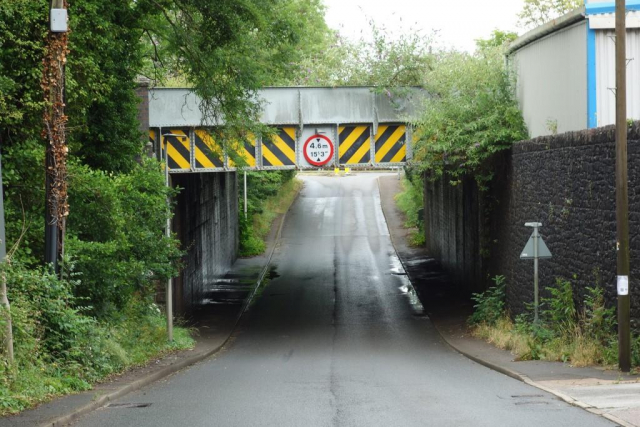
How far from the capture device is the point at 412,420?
1077 centimetres

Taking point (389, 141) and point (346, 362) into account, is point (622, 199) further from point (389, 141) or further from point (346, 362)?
point (389, 141)

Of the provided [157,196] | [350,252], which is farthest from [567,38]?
[350,252]

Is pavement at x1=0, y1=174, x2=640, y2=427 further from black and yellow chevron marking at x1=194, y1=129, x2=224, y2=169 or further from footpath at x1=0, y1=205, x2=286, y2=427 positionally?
black and yellow chevron marking at x1=194, y1=129, x2=224, y2=169

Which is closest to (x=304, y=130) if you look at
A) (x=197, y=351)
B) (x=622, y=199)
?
(x=197, y=351)

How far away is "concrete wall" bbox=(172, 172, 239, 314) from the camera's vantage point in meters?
28.0

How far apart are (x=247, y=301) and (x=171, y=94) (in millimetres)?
9127

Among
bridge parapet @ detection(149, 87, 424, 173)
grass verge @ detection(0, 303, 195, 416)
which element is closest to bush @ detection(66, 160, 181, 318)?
grass verge @ detection(0, 303, 195, 416)

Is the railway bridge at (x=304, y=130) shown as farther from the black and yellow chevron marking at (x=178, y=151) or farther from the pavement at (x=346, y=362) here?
the pavement at (x=346, y=362)

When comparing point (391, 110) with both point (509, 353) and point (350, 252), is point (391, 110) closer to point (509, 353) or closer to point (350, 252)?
point (509, 353)

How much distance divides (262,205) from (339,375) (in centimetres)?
3738

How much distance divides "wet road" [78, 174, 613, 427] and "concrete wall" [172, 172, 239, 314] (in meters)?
2.25

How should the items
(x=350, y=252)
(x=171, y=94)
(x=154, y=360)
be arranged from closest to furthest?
(x=154, y=360), (x=171, y=94), (x=350, y=252)

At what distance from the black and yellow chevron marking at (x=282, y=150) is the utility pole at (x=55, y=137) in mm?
11336

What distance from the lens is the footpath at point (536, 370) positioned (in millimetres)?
11234
